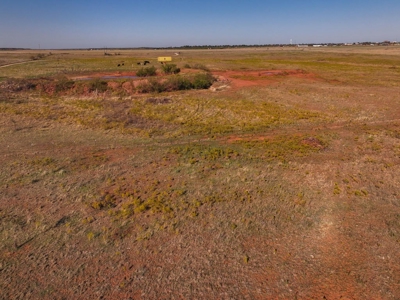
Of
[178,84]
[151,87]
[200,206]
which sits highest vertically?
[178,84]

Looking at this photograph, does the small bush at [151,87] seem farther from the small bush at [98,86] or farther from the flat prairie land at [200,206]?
the flat prairie land at [200,206]

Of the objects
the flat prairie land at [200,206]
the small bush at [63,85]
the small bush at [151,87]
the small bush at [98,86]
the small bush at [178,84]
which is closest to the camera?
the flat prairie land at [200,206]

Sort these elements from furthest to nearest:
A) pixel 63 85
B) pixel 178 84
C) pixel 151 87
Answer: pixel 178 84
pixel 63 85
pixel 151 87

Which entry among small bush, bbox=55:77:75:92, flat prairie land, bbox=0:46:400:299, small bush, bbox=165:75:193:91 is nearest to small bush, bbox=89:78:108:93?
small bush, bbox=55:77:75:92

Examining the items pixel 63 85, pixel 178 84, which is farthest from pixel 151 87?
pixel 63 85

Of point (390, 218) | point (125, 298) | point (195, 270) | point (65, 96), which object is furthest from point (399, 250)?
point (65, 96)

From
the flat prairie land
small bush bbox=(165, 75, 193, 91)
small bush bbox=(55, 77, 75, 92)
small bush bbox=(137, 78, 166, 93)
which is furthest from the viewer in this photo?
small bush bbox=(165, 75, 193, 91)

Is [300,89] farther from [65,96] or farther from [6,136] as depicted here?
[6,136]

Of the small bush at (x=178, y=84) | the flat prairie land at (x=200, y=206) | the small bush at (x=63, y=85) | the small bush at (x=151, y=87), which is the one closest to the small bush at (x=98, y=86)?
the small bush at (x=63, y=85)

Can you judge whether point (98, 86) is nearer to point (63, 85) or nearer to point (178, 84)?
point (63, 85)

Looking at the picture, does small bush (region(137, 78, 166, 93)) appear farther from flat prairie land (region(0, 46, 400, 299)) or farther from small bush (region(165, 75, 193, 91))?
flat prairie land (region(0, 46, 400, 299))
